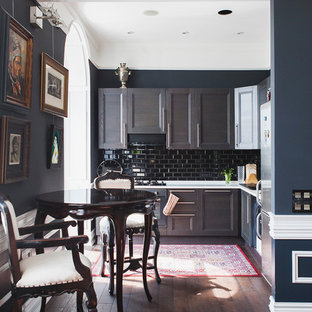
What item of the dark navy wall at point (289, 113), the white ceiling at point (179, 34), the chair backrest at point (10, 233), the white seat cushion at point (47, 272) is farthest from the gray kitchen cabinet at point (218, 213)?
the chair backrest at point (10, 233)

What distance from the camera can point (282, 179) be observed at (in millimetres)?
2576

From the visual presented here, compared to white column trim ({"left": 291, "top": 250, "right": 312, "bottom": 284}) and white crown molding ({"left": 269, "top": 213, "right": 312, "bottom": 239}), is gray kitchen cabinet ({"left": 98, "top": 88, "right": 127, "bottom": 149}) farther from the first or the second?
white column trim ({"left": 291, "top": 250, "right": 312, "bottom": 284})

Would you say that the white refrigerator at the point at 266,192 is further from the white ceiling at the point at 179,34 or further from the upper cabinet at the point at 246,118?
the upper cabinet at the point at 246,118

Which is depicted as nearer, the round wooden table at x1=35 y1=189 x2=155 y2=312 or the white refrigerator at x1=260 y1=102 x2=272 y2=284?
the round wooden table at x1=35 y1=189 x2=155 y2=312

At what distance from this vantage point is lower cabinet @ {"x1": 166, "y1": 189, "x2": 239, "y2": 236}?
199 inches

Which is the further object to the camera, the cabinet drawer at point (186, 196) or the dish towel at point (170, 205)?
the cabinet drawer at point (186, 196)

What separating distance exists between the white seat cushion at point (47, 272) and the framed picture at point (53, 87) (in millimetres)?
1366

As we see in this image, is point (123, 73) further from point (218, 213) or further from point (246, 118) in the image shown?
point (218, 213)

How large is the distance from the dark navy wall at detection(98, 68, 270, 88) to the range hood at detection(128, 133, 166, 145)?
0.83m

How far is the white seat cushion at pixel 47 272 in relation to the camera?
198cm

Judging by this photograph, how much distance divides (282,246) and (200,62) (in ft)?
12.2

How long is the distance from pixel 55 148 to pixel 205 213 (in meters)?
2.64

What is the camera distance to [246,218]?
4711 mm

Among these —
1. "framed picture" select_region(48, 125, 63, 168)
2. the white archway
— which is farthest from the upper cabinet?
"framed picture" select_region(48, 125, 63, 168)
